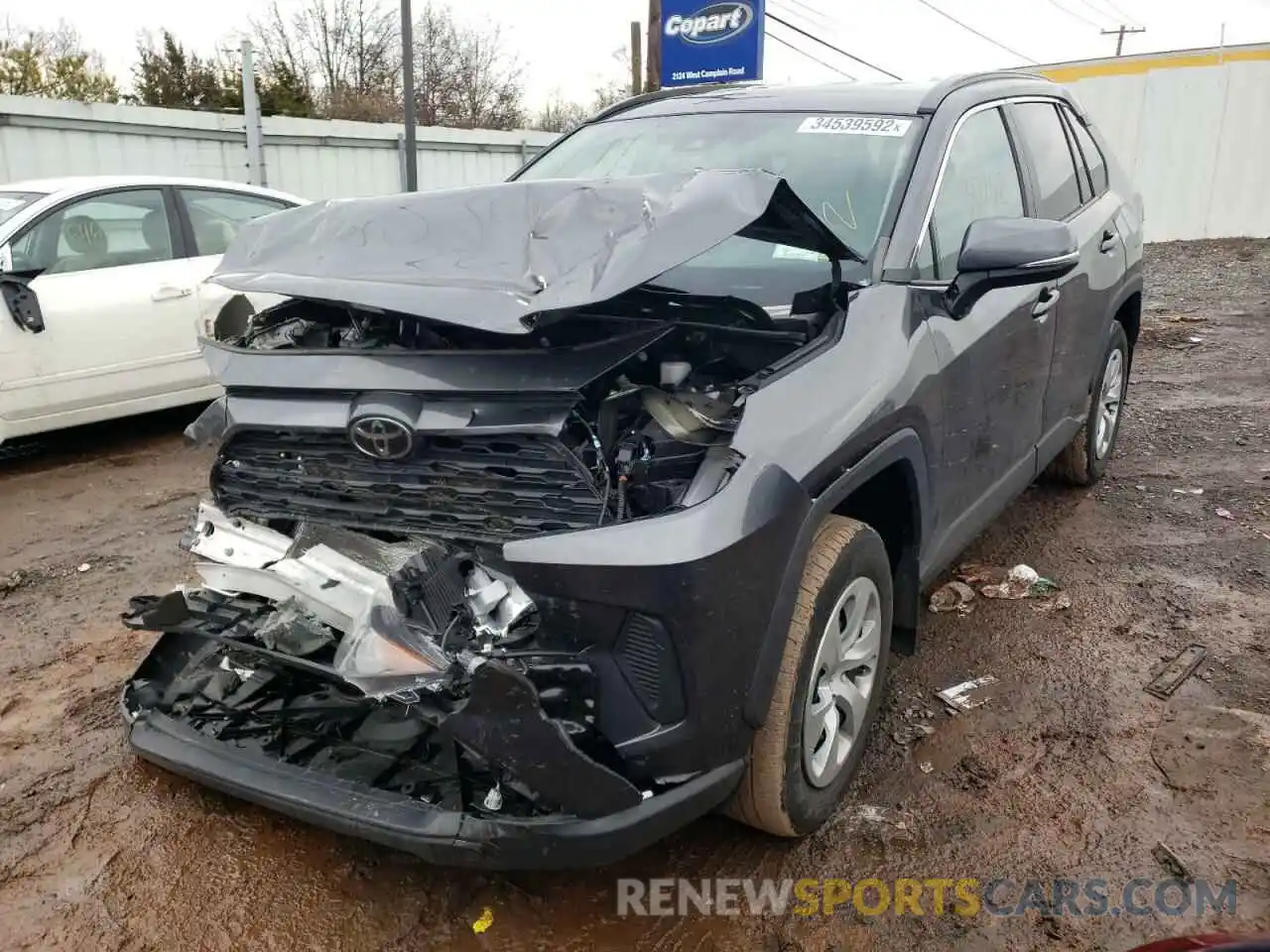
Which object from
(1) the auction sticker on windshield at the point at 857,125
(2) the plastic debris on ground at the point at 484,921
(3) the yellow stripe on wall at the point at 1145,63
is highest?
(3) the yellow stripe on wall at the point at 1145,63

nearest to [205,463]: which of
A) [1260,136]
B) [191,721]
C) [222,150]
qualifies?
[191,721]

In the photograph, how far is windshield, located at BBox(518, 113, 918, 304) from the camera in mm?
2879

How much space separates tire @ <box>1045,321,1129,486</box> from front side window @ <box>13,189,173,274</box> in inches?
204

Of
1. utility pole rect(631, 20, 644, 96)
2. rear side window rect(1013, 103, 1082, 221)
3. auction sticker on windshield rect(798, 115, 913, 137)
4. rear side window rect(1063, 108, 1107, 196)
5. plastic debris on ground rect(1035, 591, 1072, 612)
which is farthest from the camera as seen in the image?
utility pole rect(631, 20, 644, 96)

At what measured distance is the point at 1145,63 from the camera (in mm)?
14344

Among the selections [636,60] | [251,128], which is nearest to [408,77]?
[251,128]

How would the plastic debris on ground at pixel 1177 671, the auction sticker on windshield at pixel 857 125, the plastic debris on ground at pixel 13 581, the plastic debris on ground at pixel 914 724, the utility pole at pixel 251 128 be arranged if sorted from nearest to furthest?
the plastic debris on ground at pixel 914 724 < the auction sticker on windshield at pixel 857 125 < the plastic debris on ground at pixel 1177 671 < the plastic debris on ground at pixel 13 581 < the utility pole at pixel 251 128

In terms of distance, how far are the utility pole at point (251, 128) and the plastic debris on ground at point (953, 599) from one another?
402 inches

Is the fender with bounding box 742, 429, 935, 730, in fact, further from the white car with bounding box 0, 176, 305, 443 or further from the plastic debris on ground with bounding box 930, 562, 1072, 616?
the white car with bounding box 0, 176, 305, 443

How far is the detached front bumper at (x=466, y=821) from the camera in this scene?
1.92 metres

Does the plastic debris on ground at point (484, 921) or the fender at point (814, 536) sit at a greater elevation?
the fender at point (814, 536)

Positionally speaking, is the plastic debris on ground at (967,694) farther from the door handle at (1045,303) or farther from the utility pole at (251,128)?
the utility pole at (251,128)

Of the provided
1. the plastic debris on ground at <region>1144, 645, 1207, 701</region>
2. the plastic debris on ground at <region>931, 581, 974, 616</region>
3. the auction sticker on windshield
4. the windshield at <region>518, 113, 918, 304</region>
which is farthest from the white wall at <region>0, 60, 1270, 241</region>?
the plastic debris on ground at <region>1144, 645, 1207, 701</region>

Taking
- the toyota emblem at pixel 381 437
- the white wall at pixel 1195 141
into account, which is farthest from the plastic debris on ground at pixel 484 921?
the white wall at pixel 1195 141
